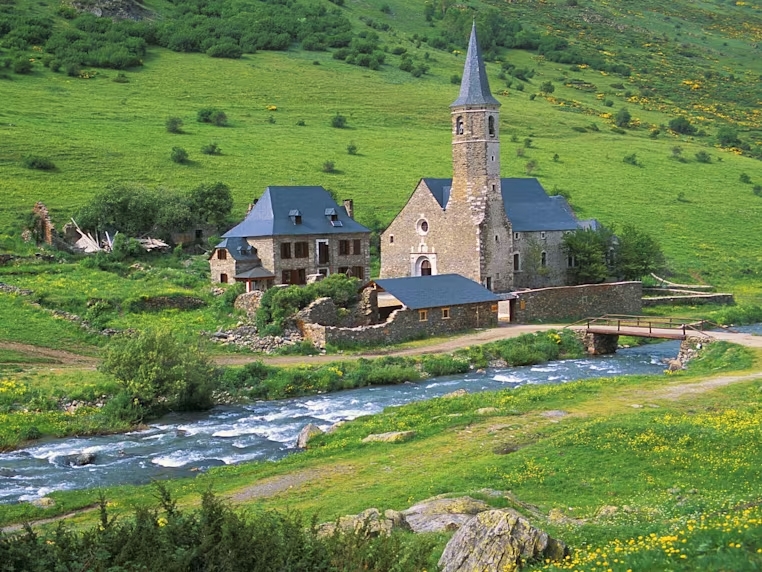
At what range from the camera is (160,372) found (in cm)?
3400

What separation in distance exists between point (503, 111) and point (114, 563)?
111373 mm

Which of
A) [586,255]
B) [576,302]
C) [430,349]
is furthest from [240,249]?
[586,255]

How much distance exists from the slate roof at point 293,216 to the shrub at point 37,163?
2478cm

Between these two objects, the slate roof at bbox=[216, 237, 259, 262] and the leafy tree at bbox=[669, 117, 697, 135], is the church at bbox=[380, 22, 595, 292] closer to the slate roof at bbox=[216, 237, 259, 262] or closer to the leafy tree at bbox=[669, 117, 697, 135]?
the slate roof at bbox=[216, 237, 259, 262]

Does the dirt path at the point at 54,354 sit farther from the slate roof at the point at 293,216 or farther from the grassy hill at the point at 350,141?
the grassy hill at the point at 350,141

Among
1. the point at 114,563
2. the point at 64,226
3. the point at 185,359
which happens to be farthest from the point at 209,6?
the point at 114,563

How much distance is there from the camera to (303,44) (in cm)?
13600

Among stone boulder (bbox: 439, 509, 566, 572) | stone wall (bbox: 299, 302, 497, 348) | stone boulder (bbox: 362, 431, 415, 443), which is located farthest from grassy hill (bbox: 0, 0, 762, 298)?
stone boulder (bbox: 439, 509, 566, 572)

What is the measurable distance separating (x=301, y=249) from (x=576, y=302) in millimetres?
17322

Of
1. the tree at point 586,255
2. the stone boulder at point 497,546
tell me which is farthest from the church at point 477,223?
the stone boulder at point 497,546

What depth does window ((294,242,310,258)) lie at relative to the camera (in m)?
57.4

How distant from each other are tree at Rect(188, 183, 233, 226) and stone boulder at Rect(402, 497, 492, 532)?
5111 cm

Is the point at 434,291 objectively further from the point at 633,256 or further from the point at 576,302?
the point at 633,256

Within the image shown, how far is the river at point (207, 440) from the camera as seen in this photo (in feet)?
85.6
